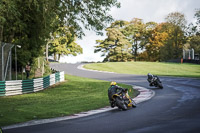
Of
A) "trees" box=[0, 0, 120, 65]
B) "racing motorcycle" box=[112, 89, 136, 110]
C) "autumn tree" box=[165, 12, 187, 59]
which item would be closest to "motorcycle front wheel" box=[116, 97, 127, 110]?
"racing motorcycle" box=[112, 89, 136, 110]

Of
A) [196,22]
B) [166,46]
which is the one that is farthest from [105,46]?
[196,22]

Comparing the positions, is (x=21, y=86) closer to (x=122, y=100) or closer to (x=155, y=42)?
(x=122, y=100)

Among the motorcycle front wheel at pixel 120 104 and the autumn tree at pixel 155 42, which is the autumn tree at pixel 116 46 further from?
the motorcycle front wheel at pixel 120 104

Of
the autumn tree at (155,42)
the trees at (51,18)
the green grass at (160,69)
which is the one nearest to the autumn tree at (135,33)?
the autumn tree at (155,42)

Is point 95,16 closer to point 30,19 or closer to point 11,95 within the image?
point 30,19

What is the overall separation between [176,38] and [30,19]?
2393 inches

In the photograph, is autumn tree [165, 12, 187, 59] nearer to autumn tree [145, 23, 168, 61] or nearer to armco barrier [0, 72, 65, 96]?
autumn tree [145, 23, 168, 61]

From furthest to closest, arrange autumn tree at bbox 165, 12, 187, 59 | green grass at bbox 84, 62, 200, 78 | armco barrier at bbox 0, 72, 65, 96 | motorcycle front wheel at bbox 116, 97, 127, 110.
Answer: autumn tree at bbox 165, 12, 187, 59 → green grass at bbox 84, 62, 200, 78 → armco barrier at bbox 0, 72, 65, 96 → motorcycle front wheel at bbox 116, 97, 127, 110

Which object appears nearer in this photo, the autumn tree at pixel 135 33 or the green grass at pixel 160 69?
the green grass at pixel 160 69

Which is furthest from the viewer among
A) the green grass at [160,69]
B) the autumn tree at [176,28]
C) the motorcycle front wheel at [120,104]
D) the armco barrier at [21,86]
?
the autumn tree at [176,28]

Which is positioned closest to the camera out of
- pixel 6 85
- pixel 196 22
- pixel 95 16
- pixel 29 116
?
pixel 29 116

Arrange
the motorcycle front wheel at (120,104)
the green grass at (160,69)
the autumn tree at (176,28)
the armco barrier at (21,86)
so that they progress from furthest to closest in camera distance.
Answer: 1. the autumn tree at (176,28)
2. the green grass at (160,69)
3. the armco barrier at (21,86)
4. the motorcycle front wheel at (120,104)

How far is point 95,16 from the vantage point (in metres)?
25.9

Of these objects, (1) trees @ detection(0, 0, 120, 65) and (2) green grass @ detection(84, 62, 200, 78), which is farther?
(2) green grass @ detection(84, 62, 200, 78)
